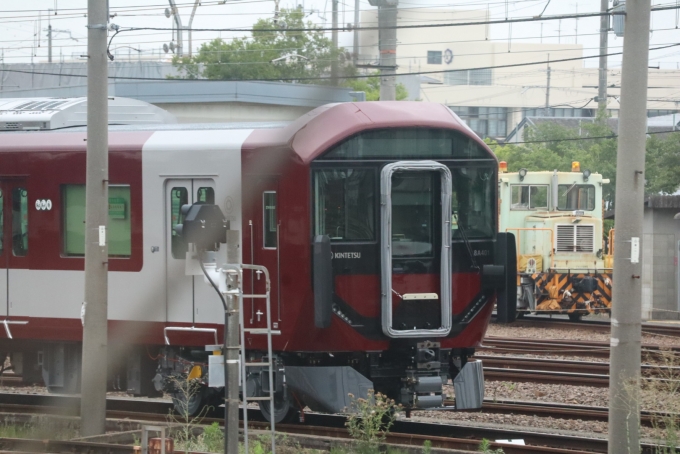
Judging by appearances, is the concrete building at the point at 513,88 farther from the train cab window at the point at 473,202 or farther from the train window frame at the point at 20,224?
the train cab window at the point at 473,202

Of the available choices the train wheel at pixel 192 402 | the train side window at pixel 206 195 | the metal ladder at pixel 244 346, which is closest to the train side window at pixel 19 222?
the train side window at pixel 206 195

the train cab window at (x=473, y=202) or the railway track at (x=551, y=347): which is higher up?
the train cab window at (x=473, y=202)

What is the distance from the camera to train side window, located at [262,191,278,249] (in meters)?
9.15

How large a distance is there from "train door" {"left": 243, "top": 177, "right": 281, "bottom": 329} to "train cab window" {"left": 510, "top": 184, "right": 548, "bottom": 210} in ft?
42.4

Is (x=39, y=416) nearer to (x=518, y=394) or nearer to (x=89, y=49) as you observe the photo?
(x=89, y=49)

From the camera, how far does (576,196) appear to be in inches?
838

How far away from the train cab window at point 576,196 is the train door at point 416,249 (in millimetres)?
12726

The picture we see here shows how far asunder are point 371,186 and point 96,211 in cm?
273

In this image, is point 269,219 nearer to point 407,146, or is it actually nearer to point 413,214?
point 413,214

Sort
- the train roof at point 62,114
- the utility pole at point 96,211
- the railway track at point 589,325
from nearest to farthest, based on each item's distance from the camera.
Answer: the utility pole at point 96,211 → the train roof at point 62,114 → the railway track at point 589,325

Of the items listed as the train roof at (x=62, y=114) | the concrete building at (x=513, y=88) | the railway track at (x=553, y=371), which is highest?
the concrete building at (x=513, y=88)

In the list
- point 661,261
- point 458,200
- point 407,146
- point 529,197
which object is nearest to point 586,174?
point 529,197

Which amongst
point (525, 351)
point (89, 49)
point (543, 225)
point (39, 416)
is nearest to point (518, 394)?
point (525, 351)

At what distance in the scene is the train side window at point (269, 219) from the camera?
30.0 ft
